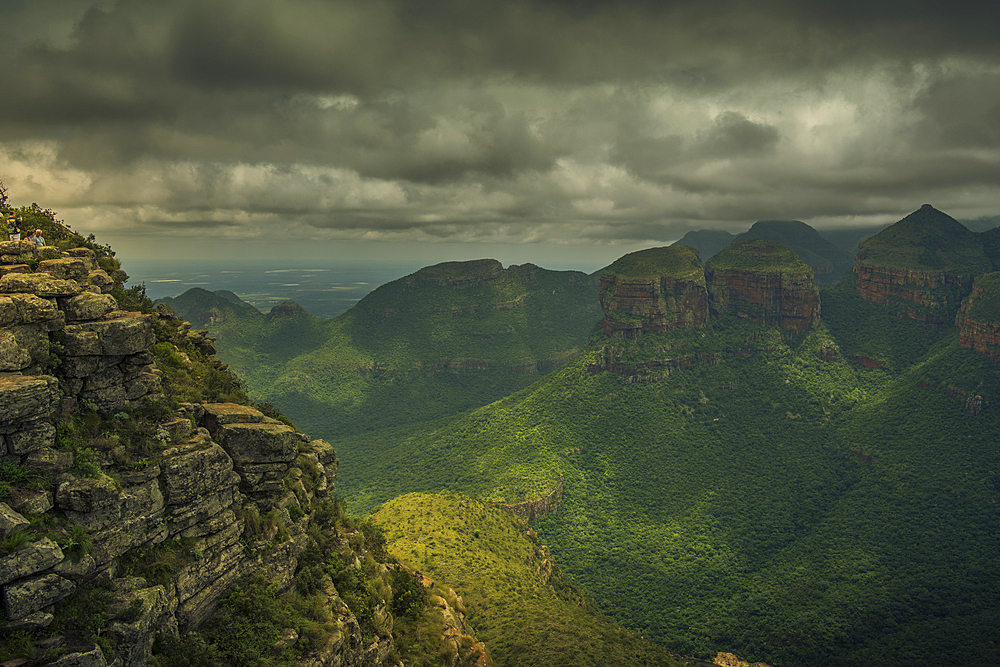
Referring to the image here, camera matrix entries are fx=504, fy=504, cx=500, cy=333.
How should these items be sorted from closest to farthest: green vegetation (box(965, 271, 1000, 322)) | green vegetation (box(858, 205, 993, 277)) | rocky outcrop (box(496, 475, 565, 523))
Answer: rocky outcrop (box(496, 475, 565, 523))
green vegetation (box(965, 271, 1000, 322))
green vegetation (box(858, 205, 993, 277))

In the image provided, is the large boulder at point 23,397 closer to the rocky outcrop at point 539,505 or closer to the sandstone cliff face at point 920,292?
the rocky outcrop at point 539,505

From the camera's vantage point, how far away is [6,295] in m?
27.7

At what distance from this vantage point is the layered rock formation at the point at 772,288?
186m

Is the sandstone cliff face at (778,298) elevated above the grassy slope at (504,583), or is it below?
above

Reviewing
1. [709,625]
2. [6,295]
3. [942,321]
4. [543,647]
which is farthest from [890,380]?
[6,295]

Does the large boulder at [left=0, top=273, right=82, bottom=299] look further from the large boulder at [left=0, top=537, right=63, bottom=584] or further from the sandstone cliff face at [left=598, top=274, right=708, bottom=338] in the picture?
the sandstone cliff face at [left=598, top=274, right=708, bottom=338]

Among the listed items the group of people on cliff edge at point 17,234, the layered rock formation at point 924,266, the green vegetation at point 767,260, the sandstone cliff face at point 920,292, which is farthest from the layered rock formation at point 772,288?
the group of people on cliff edge at point 17,234

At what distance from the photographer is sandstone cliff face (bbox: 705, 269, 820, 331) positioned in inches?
7338

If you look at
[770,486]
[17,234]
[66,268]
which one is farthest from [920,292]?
[17,234]

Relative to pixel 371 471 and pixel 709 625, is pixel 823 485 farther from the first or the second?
pixel 371 471

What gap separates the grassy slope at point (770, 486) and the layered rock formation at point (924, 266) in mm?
8221

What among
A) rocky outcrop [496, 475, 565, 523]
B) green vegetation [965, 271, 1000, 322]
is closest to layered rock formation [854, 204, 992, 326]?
green vegetation [965, 271, 1000, 322]

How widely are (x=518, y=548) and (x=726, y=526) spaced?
6621 centimetres

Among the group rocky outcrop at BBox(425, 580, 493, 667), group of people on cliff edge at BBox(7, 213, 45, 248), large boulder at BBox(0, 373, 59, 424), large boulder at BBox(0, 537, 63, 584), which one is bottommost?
rocky outcrop at BBox(425, 580, 493, 667)
